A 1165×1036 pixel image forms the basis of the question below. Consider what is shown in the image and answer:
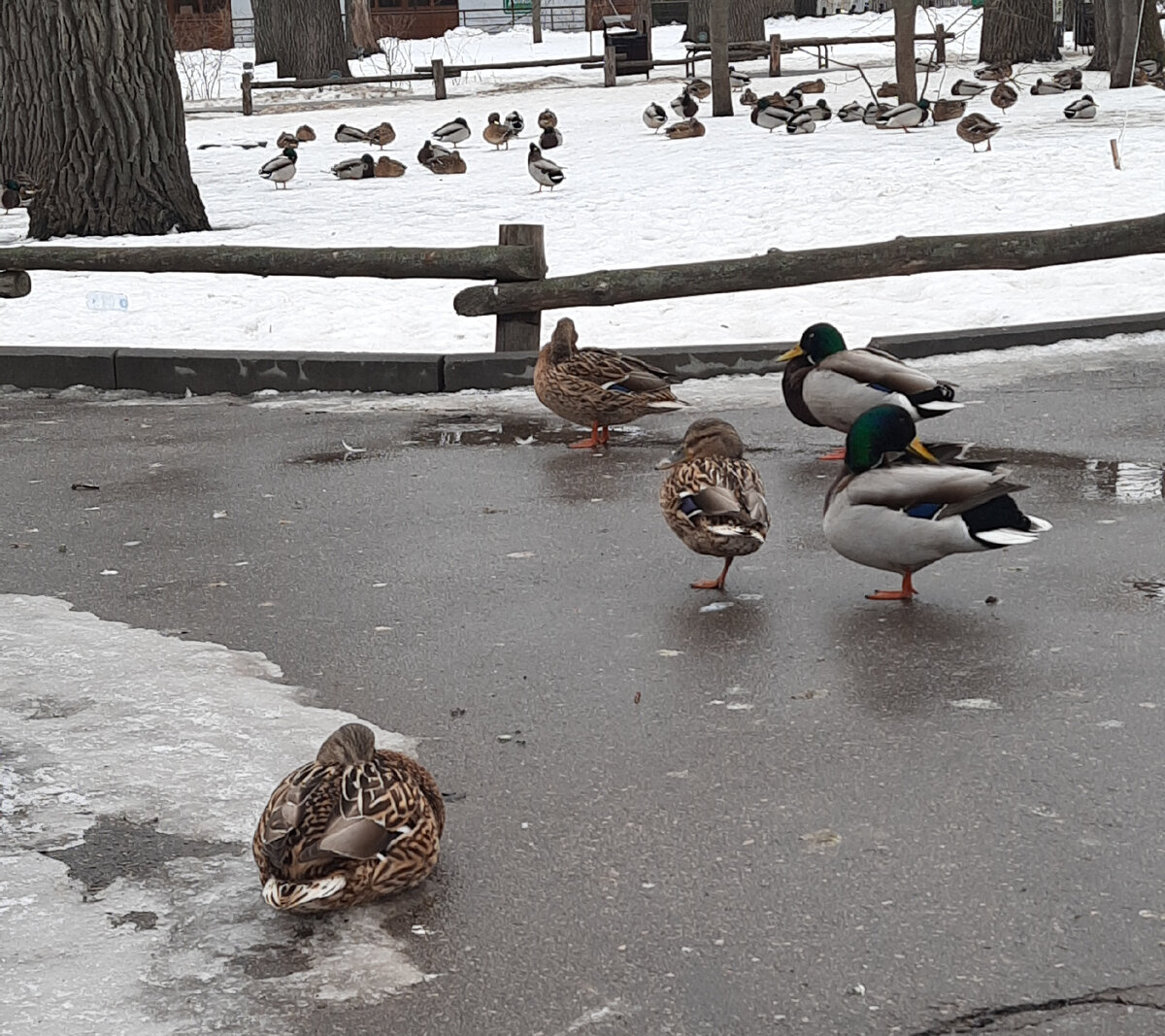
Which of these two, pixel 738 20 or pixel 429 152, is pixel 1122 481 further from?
pixel 738 20

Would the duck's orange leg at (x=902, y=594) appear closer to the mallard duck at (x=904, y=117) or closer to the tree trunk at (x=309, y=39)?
the mallard duck at (x=904, y=117)

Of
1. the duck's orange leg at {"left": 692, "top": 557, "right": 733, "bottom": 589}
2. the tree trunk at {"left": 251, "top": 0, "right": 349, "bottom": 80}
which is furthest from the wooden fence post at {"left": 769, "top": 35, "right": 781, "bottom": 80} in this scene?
the duck's orange leg at {"left": 692, "top": 557, "right": 733, "bottom": 589}

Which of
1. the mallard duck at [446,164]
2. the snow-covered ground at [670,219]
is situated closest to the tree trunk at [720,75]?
the snow-covered ground at [670,219]

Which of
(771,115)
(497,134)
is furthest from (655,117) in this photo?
(497,134)

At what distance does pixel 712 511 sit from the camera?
5910 mm

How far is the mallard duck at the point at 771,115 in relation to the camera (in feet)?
77.0

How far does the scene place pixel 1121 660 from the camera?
5.19 metres

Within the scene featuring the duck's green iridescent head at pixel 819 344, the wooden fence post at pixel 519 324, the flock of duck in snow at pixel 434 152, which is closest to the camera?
the duck's green iridescent head at pixel 819 344

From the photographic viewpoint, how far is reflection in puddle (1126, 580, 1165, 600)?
5.82 metres

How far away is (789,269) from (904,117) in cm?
1299

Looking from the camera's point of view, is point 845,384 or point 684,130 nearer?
point 845,384

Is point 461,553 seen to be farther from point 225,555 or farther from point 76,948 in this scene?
point 76,948

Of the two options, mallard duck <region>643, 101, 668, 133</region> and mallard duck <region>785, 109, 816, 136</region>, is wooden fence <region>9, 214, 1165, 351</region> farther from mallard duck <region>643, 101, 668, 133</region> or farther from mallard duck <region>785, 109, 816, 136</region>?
mallard duck <region>643, 101, 668, 133</region>

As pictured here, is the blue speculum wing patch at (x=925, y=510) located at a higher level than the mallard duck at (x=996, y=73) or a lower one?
lower
